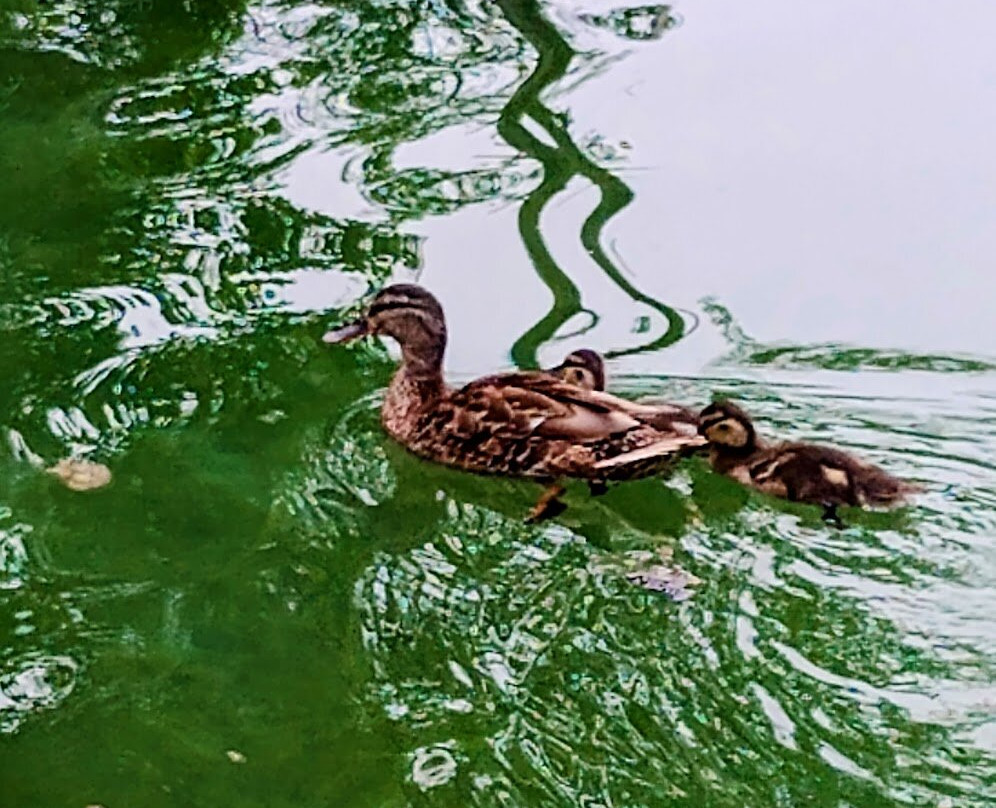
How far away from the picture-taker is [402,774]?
270cm

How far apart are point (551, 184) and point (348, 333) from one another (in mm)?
1078

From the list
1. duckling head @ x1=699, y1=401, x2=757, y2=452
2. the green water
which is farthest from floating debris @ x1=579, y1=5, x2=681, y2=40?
duckling head @ x1=699, y1=401, x2=757, y2=452

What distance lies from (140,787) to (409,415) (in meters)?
1.08

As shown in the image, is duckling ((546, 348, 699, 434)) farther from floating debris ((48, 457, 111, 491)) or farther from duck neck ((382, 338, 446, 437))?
floating debris ((48, 457, 111, 491))

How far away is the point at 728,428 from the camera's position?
332 cm

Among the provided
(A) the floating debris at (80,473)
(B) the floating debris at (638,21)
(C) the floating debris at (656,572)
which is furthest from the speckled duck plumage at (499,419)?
(B) the floating debris at (638,21)

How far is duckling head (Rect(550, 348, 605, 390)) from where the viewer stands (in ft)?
11.6

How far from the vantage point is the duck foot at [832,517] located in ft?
10.6

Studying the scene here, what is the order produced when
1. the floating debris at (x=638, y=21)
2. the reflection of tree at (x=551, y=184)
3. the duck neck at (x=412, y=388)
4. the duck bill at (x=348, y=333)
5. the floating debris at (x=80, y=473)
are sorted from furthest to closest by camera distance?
1. the floating debris at (x=638, y=21)
2. the reflection of tree at (x=551, y=184)
3. the duck bill at (x=348, y=333)
4. the duck neck at (x=412, y=388)
5. the floating debris at (x=80, y=473)

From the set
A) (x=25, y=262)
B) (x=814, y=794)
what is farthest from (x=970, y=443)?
(x=25, y=262)

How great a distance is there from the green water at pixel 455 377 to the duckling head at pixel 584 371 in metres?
0.19

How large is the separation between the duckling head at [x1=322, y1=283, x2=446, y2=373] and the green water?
178 mm

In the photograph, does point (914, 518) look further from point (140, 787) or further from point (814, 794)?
point (140, 787)

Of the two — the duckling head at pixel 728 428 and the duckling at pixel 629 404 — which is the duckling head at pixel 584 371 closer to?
the duckling at pixel 629 404
